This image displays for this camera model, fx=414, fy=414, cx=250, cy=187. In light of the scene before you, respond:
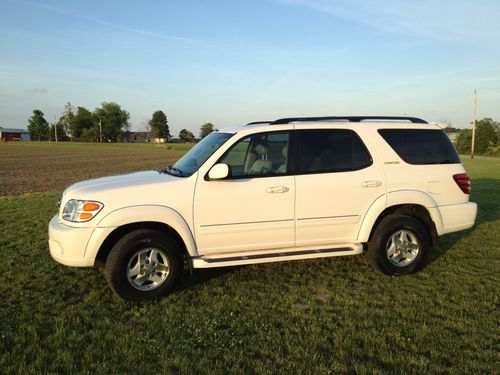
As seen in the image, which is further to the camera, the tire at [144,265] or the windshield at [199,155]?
the windshield at [199,155]

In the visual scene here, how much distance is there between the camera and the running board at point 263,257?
4594 mm

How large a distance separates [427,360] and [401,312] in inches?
36.7

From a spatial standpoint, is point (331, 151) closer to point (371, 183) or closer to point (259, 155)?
point (371, 183)

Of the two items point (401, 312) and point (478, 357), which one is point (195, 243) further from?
point (478, 357)

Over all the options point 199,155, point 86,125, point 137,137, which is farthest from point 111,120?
point 199,155

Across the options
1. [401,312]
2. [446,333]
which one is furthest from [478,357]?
[401,312]

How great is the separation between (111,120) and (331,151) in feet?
436

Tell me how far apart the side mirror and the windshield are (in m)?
0.30

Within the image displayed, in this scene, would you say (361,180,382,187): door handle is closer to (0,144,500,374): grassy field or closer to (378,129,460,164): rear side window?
(378,129,460,164): rear side window

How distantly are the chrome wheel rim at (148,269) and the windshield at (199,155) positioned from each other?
38.7 inches

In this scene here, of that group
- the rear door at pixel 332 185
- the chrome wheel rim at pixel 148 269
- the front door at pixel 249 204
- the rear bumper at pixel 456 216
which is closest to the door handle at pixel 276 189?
the front door at pixel 249 204

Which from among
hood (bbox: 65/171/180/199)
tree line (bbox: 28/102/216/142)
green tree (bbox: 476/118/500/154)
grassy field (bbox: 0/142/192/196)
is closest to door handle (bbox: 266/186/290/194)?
hood (bbox: 65/171/180/199)

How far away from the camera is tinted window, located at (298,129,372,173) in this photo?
16.5 ft

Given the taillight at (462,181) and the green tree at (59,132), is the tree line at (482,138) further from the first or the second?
the green tree at (59,132)
